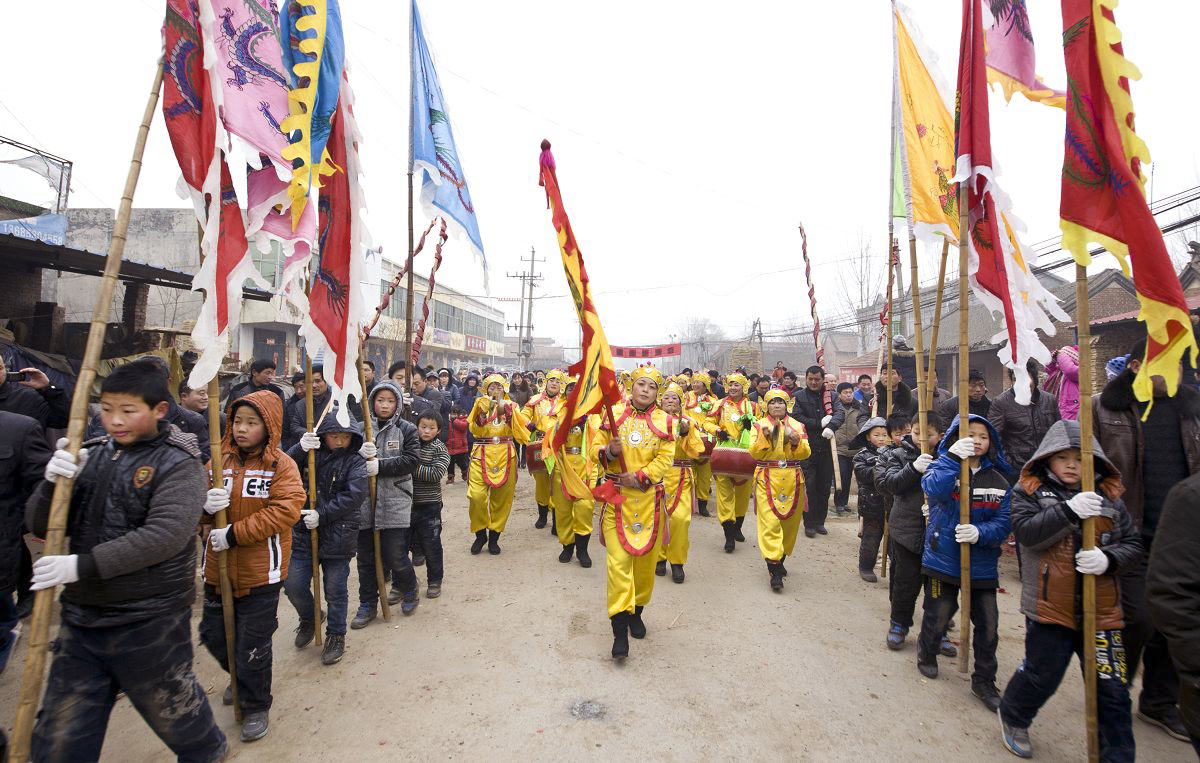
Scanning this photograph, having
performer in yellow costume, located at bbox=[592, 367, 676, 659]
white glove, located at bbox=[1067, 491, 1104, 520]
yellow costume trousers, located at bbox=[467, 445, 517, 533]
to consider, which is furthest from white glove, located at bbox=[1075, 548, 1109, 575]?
yellow costume trousers, located at bbox=[467, 445, 517, 533]

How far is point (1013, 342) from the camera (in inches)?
140

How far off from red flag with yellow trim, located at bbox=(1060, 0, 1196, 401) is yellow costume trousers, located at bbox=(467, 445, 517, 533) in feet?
17.4

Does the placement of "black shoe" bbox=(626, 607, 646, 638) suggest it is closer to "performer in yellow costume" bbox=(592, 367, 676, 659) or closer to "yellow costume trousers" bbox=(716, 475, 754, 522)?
"performer in yellow costume" bbox=(592, 367, 676, 659)

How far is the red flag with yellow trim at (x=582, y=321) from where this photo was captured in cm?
369

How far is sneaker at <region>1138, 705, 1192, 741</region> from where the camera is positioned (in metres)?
3.21

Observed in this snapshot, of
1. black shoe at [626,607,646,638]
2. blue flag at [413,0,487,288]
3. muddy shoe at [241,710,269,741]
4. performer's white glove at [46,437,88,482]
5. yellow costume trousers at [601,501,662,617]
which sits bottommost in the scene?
muddy shoe at [241,710,269,741]

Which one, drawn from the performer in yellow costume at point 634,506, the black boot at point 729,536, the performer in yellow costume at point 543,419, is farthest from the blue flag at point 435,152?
the black boot at point 729,536

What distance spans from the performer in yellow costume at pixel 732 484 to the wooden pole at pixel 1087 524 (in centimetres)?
423

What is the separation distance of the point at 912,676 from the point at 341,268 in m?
4.87

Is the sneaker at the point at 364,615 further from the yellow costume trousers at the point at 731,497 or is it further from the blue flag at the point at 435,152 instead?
the yellow costume trousers at the point at 731,497

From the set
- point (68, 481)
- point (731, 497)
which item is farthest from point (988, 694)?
point (68, 481)

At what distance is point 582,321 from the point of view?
3.71 metres

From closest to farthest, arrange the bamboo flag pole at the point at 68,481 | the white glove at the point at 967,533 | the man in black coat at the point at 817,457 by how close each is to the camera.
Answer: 1. the bamboo flag pole at the point at 68,481
2. the white glove at the point at 967,533
3. the man in black coat at the point at 817,457

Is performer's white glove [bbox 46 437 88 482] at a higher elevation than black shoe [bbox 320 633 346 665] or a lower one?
higher
